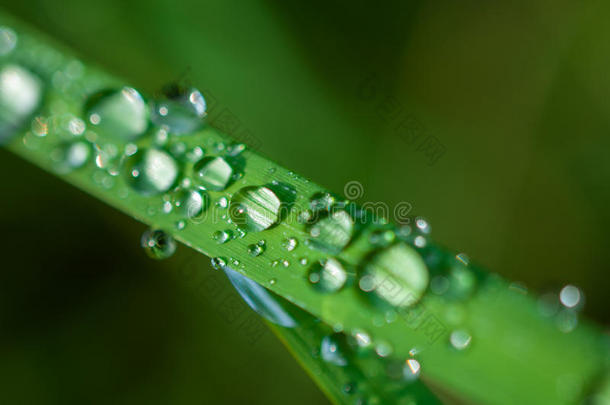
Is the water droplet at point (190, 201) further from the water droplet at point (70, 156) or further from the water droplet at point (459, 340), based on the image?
the water droplet at point (459, 340)

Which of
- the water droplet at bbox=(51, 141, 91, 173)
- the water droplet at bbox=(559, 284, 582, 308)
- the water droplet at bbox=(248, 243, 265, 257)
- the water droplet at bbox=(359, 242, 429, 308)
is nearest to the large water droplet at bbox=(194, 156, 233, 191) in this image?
the water droplet at bbox=(248, 243, 265, 257)

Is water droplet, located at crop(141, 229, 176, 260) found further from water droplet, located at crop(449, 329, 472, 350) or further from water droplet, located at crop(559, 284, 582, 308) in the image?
water droplet, located at crop(559, 284, 582, 308)

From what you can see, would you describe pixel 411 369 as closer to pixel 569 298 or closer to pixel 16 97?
pixel 569 298

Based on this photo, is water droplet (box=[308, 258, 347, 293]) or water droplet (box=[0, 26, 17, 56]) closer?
water droplet (box=[308, 258, 347, 293])

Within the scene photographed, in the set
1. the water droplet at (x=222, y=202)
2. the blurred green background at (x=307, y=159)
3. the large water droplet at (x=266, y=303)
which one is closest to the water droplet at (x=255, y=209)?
the water droplet at (x=222, y=202)

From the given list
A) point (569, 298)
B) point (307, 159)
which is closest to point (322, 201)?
point (569, 298)

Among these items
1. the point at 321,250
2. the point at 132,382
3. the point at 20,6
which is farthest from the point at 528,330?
the point at 20,6
